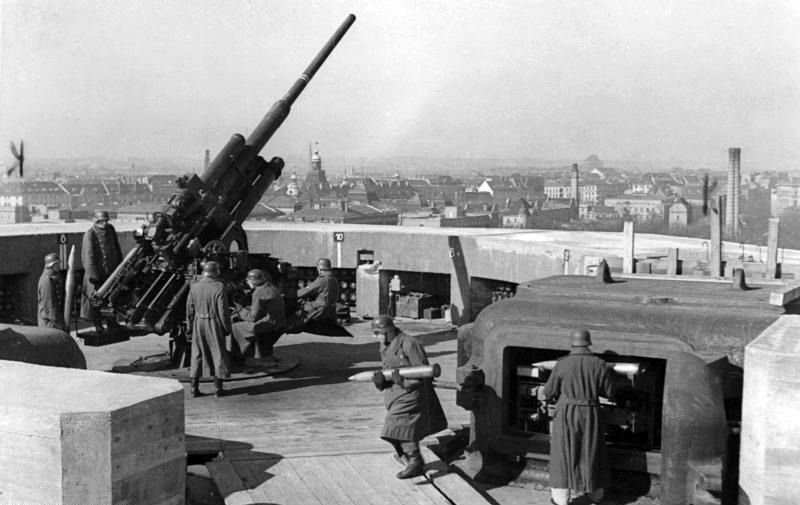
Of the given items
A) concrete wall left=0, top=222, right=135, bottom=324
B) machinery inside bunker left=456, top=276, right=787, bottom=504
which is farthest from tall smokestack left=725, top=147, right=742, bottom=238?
machinery inside bunker left=456, top=276, right=787, bottom=504

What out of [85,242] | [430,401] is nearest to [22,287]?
[85,242]

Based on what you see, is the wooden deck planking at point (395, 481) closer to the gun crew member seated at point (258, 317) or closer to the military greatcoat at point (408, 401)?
the military greatcoat at point (408, 401)

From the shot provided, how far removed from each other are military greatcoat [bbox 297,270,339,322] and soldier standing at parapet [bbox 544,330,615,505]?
5.18 metres

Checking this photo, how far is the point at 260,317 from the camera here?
10492mm

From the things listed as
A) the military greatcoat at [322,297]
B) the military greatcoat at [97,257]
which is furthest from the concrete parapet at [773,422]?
the military greatcoat at [97,257]

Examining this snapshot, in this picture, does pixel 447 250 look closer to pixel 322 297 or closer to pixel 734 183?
pixel 322 297

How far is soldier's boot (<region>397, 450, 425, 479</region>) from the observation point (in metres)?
6.93

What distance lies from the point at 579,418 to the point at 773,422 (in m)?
1.31

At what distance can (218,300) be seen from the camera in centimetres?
978

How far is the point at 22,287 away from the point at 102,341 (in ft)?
18.0

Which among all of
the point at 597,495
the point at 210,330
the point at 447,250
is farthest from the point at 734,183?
the point at 597,495

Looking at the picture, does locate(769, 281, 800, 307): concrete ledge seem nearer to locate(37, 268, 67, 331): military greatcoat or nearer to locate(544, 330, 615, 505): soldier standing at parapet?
locate(544, 330, 615, 505): soldier standing at parapet

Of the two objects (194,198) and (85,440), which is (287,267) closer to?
(194,198)

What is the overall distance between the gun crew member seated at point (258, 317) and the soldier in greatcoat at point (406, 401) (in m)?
3.63
